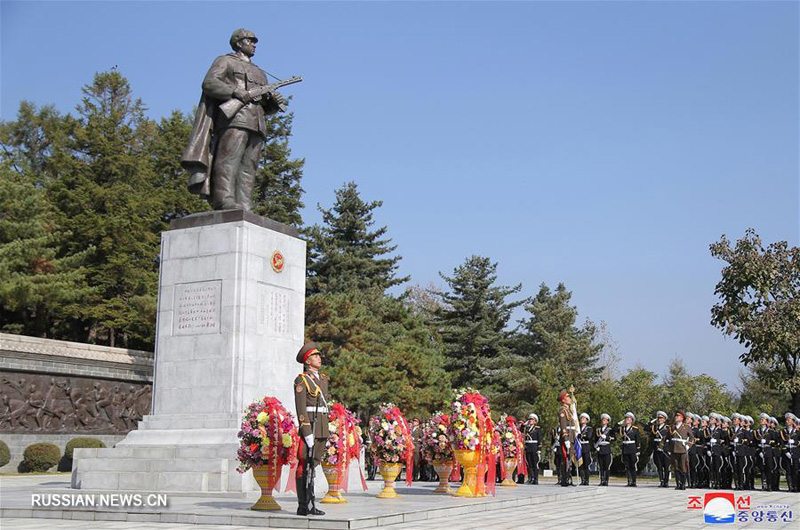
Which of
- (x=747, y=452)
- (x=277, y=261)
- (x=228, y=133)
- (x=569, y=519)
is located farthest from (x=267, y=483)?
(x=747, y=452)

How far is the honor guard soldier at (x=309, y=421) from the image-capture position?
8938mm

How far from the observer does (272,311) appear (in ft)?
45.0

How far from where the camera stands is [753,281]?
82.6ft

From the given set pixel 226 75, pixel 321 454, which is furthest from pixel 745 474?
pixel 226 75

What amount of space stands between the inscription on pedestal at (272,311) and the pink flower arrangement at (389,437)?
273 cm

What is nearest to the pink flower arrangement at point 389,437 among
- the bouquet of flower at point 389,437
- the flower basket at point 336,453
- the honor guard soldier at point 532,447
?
the bouquet of flower at point 389,437

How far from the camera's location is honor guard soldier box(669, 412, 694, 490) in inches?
711

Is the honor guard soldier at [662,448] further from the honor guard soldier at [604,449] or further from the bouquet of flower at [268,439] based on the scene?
the bouquet of flower at [268,439]

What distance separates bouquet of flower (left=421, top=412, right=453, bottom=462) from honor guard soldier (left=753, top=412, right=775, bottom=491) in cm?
906

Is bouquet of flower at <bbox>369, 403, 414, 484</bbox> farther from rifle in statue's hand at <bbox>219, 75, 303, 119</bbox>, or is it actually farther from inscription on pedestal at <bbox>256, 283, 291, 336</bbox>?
rifle in statue's hand at <bbox>219, 75, 303, 119</bbox>

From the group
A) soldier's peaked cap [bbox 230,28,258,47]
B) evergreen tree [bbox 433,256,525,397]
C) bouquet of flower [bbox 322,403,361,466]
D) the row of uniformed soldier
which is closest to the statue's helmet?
soldier's peaked cap [bbox 230,28,258,47]

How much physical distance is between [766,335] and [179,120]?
26.4 metres

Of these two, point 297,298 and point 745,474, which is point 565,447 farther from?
point 297,298

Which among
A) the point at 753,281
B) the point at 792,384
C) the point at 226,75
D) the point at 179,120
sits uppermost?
the point at 179,120
